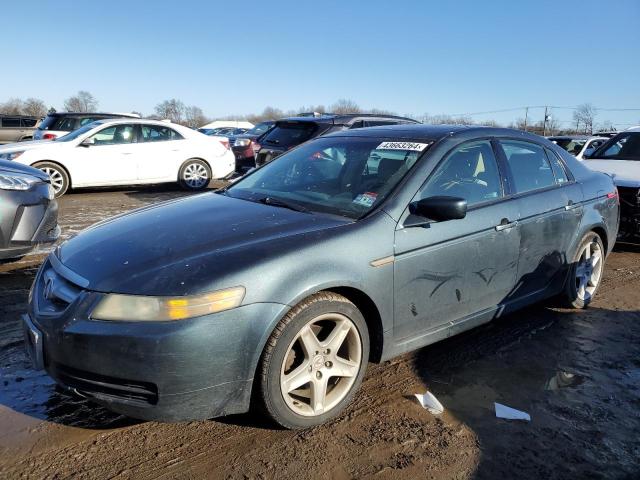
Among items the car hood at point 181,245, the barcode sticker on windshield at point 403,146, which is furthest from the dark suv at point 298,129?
the car hood at point 181,245

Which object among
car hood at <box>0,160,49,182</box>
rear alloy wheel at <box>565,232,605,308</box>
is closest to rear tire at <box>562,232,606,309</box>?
rear alloy wheel at <box>565,232,605,308</box>

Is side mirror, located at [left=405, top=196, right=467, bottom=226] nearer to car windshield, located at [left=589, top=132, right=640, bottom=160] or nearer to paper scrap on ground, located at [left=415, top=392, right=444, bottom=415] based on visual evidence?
paper scrap on ground, located at [left=415, top=392, right=444, bottom=415]

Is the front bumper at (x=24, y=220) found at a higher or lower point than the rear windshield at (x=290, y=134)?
lower

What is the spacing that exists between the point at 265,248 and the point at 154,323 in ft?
2.10

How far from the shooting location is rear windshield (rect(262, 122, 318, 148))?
932 centimetres

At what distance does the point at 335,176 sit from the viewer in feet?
11.9

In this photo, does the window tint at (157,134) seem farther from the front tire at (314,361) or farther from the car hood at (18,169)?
the front tire at (314,361)

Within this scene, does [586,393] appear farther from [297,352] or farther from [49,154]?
[49,154]

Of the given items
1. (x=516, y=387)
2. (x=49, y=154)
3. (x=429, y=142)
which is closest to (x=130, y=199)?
(x=49, y=154)

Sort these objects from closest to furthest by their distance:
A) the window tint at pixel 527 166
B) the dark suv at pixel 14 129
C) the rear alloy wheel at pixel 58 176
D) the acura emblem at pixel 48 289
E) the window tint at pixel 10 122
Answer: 1. the acura emblem at pixel 48 289
2. the window tint at pixel 527 166
3. the rear alloy wheel at pixel 58 176
4. the dark suv at pixel 14 129
5. the window tint at pixel 10 122

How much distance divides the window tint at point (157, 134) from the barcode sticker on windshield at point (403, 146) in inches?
328

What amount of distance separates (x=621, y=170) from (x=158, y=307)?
276 inches

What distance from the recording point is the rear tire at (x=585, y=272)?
14.5 ft

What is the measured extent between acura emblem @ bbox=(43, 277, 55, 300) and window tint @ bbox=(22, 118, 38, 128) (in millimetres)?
24663
